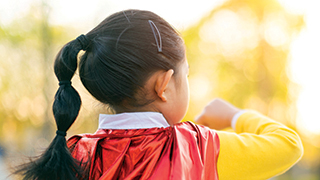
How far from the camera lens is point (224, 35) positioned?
5.74m

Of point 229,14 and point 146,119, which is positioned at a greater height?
point 229,14

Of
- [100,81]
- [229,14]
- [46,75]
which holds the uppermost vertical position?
[229,14]

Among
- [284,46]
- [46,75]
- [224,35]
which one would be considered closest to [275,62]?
[284,46]

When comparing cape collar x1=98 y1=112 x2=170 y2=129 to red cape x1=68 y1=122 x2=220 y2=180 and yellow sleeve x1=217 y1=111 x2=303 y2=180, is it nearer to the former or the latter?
red cape x1=68 y1=122 x2=220 y2=180

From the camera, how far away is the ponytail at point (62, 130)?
574mm

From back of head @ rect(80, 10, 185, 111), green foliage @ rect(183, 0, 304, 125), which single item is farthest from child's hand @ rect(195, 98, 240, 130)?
green foliage @ rect(183, 0, 304, 125)

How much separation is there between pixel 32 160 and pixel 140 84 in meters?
0.32

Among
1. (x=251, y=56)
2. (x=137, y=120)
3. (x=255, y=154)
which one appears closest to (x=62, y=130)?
(x=137, y=120)

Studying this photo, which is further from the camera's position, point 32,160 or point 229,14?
point 229,14

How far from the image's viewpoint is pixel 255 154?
59 centimetres

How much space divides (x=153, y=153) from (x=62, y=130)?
223 millimetres

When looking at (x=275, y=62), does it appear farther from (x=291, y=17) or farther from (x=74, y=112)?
(x=74, y=112)

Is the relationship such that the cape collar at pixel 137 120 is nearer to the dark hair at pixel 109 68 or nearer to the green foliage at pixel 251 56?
the dark hair at pixel 109 68

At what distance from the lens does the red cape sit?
21.6 inches
